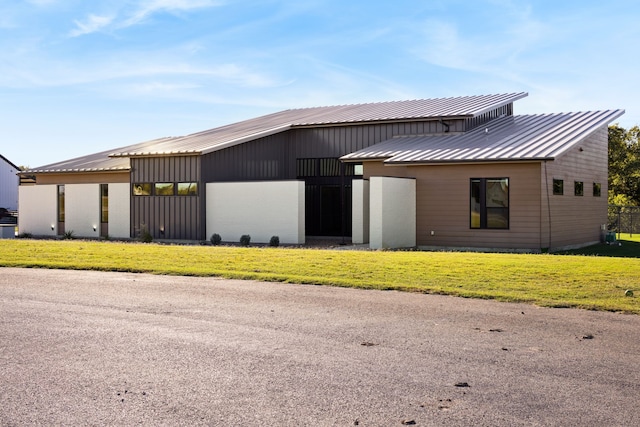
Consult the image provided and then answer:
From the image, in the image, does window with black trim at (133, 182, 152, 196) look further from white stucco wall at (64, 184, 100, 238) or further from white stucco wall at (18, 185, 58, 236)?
white stucco wall at (18, 185, 58, 236)

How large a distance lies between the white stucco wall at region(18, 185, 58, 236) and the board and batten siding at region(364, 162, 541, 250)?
16896 mm

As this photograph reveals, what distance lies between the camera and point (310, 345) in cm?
693

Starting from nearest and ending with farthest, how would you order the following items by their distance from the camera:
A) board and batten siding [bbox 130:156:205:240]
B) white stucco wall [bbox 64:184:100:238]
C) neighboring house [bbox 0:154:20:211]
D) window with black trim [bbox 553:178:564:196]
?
window with black trim [bbox 553:178:564:196] < board and batten siding [bbox 130:156:205:240] < white stucco wall [bbox 64:184:100:238] < neighboring house [bbox 0:154:20:211]

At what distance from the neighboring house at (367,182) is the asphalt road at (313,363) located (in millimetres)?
11714

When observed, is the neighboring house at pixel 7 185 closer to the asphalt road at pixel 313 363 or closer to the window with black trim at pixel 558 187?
the window with black trim at pixel 558 187

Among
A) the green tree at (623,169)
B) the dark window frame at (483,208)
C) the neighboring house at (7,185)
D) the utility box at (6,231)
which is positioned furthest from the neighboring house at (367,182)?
the neighboring house at (7,185)

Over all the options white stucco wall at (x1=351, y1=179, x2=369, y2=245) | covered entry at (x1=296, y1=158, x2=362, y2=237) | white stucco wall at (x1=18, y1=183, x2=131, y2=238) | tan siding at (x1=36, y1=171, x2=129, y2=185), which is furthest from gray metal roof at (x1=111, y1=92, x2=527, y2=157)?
white stucco wall at (x1=351, y1=179, x2=369, y2=245)

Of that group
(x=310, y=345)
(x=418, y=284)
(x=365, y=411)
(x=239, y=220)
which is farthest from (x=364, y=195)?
(x=365, y=411)

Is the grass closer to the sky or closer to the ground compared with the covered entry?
closer to the ground

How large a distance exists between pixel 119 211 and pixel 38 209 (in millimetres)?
5810

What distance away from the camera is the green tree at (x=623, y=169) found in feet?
140

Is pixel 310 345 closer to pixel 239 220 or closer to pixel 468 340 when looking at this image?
pixel 468 340

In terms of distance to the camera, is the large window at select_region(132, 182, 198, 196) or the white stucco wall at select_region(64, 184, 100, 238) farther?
the white stucco wall at select_region(64, 184, 100, 238)

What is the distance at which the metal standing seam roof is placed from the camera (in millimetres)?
26172
